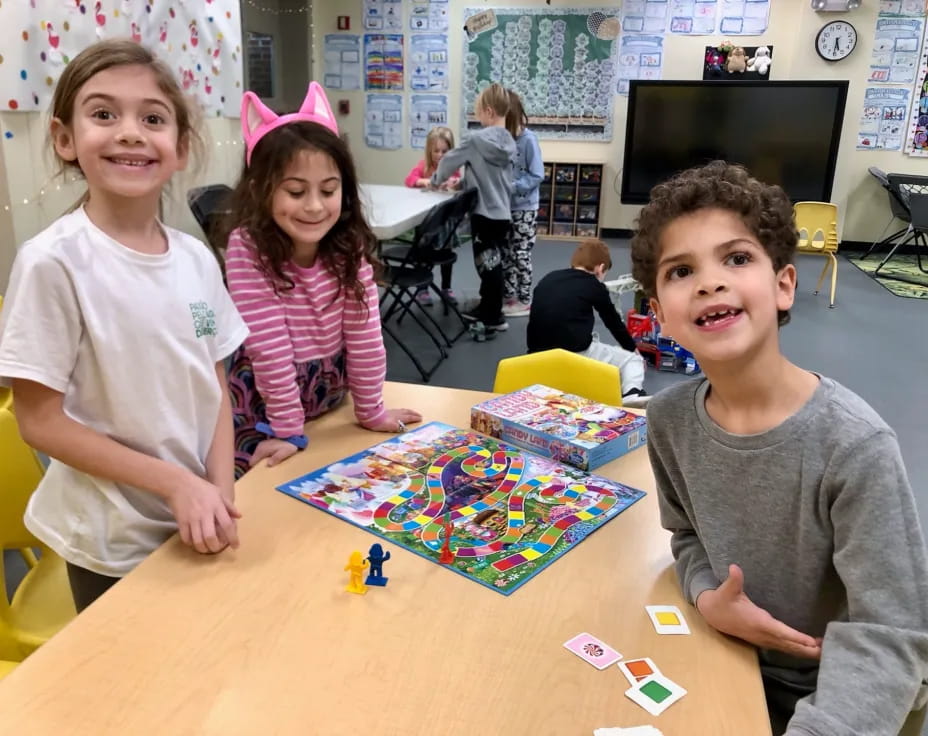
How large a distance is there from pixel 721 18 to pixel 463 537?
722 cm

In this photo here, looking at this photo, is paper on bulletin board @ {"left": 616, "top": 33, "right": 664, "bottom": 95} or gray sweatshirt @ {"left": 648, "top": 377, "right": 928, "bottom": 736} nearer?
gray sweatshirt @ {"left": 648, "top": 377, "right": 928, "bottom": 736}

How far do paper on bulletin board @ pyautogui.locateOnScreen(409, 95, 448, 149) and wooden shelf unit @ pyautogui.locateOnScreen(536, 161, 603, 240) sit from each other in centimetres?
120

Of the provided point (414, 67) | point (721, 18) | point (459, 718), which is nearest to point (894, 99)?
point (721, 18)

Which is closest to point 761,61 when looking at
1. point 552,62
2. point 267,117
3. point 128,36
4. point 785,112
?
point 785,112

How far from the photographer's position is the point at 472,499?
1.22 m

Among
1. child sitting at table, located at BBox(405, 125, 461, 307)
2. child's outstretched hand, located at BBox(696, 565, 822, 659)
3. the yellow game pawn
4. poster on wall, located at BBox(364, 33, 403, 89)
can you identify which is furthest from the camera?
poster on wall, located at BBox(364, 33, 403, 89)

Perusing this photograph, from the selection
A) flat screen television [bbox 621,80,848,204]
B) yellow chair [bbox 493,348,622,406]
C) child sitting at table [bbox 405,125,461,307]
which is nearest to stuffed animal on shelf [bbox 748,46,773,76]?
flat screen television [bbox 621,80,848,204]

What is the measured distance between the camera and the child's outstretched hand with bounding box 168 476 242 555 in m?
1.04

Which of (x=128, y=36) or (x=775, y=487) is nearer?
(x=775, y=487)

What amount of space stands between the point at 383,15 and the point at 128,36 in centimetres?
463

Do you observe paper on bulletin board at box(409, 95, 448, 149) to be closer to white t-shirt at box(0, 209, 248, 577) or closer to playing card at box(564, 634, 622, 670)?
white t-shirt at box(0, 209, 248, 577)

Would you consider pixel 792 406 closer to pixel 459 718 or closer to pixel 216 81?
pixel 459 718

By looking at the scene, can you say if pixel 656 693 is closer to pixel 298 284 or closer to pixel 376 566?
pixel 376 566

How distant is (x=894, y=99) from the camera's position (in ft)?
22.8
